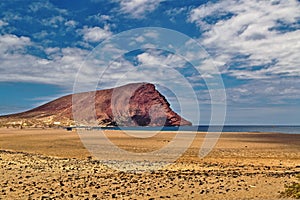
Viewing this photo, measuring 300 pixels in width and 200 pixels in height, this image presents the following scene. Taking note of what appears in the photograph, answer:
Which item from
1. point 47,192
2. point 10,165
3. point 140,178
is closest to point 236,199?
point 140,178

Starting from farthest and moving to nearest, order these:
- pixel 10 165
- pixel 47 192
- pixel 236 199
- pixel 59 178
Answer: pixel 10 165 < pixel 59 178 < pixel 47 192 < pixel 236 199

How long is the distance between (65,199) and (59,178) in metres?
4.14

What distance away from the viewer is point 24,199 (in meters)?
11.9

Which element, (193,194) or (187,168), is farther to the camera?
(187,168)

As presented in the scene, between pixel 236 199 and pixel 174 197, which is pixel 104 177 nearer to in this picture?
pixel 174 197

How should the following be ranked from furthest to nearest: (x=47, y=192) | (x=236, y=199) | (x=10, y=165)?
(x=10, y=165), (x=47, y=192), (x=236, y=199)

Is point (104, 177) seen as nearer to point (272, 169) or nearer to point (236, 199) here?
point (236, 199)

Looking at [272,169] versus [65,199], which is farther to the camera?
[272,169]

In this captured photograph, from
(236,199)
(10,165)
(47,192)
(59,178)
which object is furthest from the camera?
(10,165)

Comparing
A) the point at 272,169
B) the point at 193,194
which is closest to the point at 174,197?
the point at 193,194

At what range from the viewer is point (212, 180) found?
16.2 meters

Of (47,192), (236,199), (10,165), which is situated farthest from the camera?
(10,165)

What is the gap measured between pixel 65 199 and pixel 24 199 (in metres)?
1.43

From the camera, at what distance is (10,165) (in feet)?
66.0
